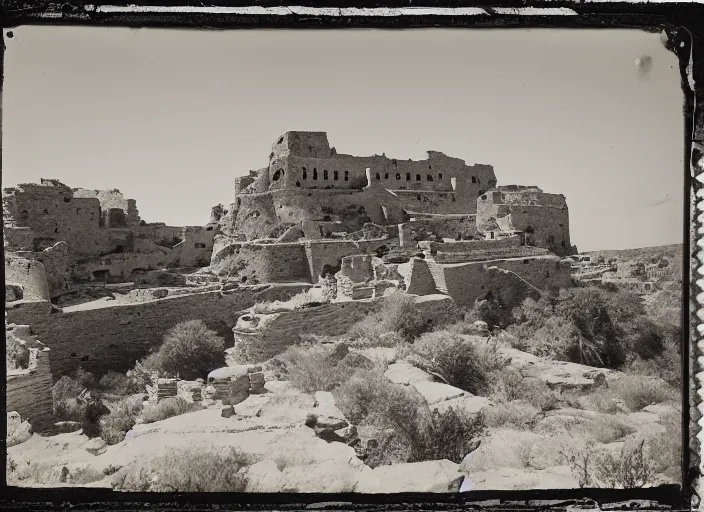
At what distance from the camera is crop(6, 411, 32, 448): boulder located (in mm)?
3350

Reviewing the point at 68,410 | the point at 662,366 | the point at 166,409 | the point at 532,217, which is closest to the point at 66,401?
the point at 68,410

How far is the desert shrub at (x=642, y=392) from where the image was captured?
12.8ft

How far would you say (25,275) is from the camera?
15.4 feet

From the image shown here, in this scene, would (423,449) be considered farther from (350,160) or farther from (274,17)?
(350,160)

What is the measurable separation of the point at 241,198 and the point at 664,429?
7.50 metres

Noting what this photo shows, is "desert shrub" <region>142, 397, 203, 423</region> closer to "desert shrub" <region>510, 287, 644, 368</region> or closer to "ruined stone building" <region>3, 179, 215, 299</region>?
"ruined stone building" <region>3, 179, 215, 299</region>

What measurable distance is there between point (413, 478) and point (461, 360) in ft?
5.49

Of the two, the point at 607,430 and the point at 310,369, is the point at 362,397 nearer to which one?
the point at 310,369

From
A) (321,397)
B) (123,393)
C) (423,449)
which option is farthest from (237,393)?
(423,449)

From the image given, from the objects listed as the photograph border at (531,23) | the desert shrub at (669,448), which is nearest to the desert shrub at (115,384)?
the photograph border at (531,23)

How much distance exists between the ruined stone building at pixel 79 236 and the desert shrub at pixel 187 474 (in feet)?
8.68

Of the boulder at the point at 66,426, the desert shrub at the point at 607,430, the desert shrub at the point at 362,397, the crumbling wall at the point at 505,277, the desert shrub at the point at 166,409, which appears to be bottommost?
the boulder at the point at 66,426

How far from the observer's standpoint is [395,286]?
5.94 meters

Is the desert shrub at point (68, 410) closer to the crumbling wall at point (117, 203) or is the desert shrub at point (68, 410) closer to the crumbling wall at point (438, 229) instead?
the crumbling wall at point (117, 203)
